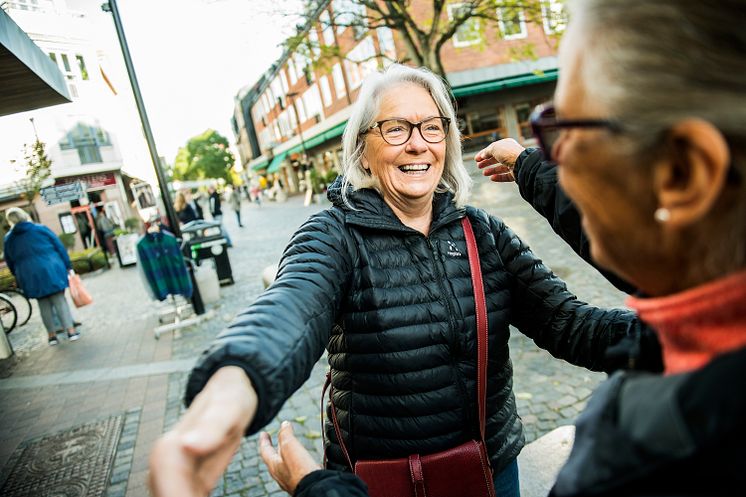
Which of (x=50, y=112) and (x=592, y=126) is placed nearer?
(x=592, y=126)

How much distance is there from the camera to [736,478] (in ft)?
1.71

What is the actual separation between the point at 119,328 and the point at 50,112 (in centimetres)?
2193

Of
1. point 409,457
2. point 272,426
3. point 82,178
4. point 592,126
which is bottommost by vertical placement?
point 272,426

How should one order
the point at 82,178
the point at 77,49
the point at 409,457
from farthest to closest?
1. the point at 82,178
2. the point at 77,49
3. the point at 409,457

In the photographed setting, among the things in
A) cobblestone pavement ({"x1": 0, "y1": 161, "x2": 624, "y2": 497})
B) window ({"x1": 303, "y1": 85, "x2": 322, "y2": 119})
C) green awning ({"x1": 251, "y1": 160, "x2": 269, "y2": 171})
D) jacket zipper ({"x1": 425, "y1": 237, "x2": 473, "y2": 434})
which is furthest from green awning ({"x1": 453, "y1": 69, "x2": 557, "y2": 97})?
green awning ({"x1": 251, "y1": 160, "x2": 269, "y2": 171})

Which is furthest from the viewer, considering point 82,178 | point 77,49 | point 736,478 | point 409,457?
point 82,178

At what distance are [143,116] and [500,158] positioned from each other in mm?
6782

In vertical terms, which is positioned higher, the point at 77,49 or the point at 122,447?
the point at 77,49

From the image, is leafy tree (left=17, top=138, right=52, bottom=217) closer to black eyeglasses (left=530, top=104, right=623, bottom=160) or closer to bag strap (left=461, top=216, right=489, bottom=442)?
bag strap (left=461, top=216, right=489, bottom=442)

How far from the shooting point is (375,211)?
1660 millimetres

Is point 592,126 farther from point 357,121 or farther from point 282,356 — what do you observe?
point 357,121

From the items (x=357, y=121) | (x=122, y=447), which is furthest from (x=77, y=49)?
(x=357, y=121)

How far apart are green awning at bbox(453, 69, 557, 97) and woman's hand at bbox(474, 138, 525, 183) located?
19785mm

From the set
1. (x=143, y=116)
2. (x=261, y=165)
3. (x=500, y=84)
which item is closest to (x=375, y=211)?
(x=143, y=116)
